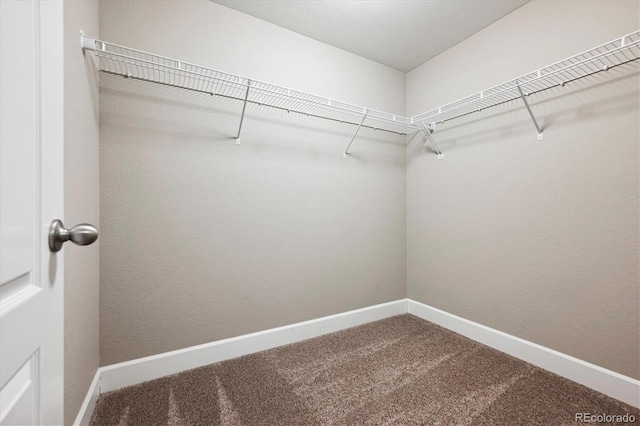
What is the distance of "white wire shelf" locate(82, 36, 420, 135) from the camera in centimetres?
134

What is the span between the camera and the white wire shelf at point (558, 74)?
131cm

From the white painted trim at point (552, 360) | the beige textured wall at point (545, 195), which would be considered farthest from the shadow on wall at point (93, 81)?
the white painted trim at point (552, 360)

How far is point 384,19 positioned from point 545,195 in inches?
63.8

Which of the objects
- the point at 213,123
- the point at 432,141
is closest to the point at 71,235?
the point at 213,123

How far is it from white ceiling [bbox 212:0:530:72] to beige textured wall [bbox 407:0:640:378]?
159 millimetres

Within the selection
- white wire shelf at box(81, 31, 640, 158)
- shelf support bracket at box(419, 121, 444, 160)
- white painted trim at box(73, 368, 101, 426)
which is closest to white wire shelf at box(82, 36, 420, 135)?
white wire shelf at box(81, 31, 640, 158)

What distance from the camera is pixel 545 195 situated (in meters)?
1.65

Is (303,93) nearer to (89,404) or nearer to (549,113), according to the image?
(549,113)

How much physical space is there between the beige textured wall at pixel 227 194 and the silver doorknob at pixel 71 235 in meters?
1.09

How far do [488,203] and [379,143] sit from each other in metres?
1.03

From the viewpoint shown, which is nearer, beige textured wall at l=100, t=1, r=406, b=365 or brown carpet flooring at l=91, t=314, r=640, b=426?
brown carpet flooring at l=91, t=314, r=640, b=426

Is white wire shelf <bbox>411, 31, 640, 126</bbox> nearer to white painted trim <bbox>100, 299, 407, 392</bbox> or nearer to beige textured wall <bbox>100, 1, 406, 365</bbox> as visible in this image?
beige textured wall <bbox>100, 1, 406, 365</bbox>

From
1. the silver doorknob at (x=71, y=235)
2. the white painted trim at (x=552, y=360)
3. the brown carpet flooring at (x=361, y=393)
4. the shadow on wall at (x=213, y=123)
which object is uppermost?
the shadow on wall at (x=213, y=123)

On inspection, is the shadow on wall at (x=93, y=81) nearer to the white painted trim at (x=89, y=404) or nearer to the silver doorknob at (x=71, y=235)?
the silver doorknob at (x=71, y=235)
